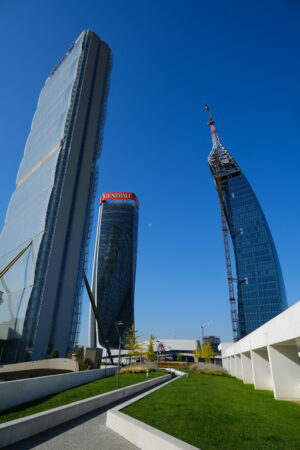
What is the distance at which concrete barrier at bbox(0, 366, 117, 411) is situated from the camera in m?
12.2

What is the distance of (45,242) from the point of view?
5553 cm

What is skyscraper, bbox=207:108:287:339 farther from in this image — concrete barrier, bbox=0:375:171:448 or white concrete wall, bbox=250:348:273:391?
concrete barrier, bbox=0:375:171:448

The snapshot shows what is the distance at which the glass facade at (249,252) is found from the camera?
331 ft

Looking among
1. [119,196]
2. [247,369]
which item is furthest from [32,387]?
[119,196]

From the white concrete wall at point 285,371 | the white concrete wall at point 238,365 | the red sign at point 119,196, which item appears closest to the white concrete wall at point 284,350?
the white concrete wall at point 285,371

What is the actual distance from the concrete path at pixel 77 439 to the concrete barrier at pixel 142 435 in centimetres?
18

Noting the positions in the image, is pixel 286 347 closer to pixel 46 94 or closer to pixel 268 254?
pixel 268 254

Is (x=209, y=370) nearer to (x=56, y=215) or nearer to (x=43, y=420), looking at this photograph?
(x=43, y=420)

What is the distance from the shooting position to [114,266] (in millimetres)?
129750

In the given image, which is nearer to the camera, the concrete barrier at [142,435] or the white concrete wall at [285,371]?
the concrete barrier at [142,435]

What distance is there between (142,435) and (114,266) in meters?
124

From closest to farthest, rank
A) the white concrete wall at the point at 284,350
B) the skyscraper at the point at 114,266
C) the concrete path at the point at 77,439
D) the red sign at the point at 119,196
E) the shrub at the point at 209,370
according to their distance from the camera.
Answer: the concrete path at the point at 77,439 → the white concrete wall at the point at 284,350 → the shrub at the point at 209,370 → the skyscraper at the point at 114,266 → the red sign at the point at 119,196

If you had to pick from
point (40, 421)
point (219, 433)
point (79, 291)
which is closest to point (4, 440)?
point (40, 421)

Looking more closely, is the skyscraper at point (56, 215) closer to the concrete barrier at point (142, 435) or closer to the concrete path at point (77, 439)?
the concrete path at point (77, 439)
